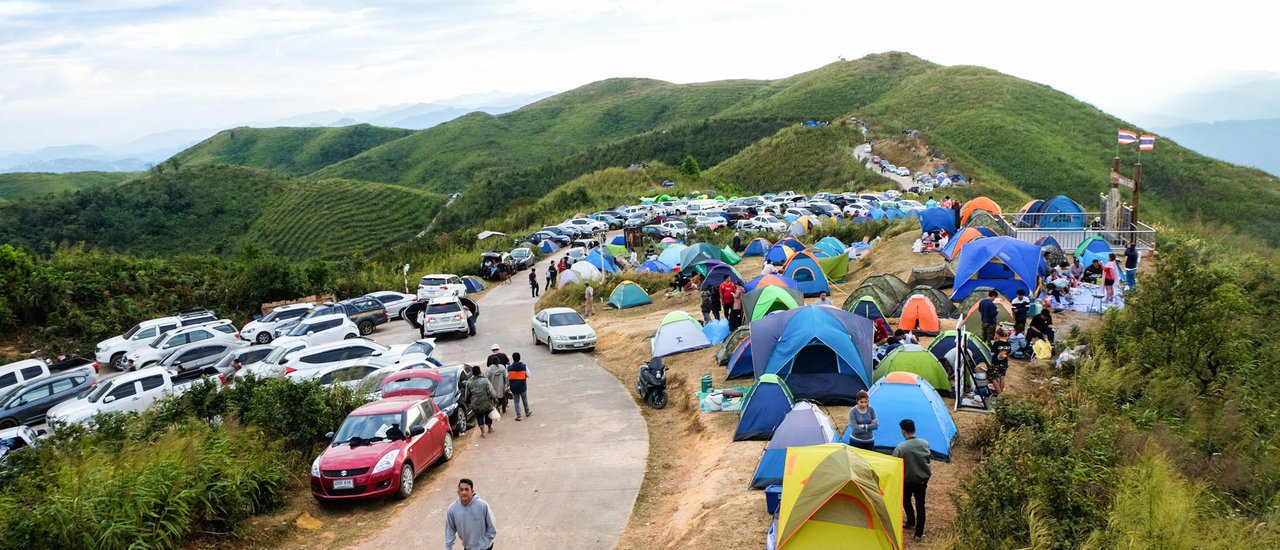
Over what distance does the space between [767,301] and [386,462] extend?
1147cm

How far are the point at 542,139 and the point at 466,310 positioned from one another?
12911 cm

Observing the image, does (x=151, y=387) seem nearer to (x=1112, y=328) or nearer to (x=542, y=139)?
(x=1112, y=328)

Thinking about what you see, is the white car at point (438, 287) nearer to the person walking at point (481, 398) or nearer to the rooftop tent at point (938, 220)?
the person walking at point (481, 398)

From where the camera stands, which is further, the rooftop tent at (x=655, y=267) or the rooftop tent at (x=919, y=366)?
the rooftop tent at (x=655, y=267)

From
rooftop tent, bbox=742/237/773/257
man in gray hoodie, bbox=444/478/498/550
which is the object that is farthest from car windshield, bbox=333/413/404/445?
rooftop tent, bbox=742/237/773/257

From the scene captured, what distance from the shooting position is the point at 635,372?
1972cm

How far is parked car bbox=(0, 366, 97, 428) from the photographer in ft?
60.0

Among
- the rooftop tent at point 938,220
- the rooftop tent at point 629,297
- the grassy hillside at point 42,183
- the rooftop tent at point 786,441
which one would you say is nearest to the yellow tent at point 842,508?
the rooftop tent at point 786,441

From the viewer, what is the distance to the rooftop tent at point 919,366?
45.3ft

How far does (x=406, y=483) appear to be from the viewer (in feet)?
37.7

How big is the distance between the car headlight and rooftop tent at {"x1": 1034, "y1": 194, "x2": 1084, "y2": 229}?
28.0 meters

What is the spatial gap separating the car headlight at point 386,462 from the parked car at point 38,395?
12.9m

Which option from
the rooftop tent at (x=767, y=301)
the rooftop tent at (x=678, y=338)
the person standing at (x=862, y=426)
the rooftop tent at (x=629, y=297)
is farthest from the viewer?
the rooftop tent at (x=629, y=297)

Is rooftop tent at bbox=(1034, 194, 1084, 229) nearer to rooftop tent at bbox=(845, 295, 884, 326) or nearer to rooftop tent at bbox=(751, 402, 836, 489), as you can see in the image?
rooftop tent at bbox=(845, 295, 884, 326)
